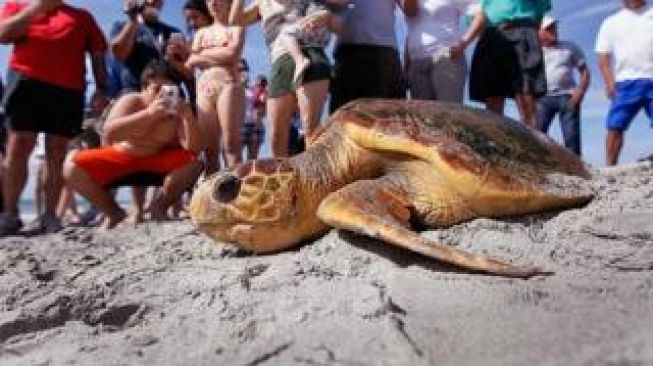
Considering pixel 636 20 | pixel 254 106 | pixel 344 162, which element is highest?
pixel 636 20

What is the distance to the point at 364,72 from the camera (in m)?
3.66

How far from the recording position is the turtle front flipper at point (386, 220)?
1903mm

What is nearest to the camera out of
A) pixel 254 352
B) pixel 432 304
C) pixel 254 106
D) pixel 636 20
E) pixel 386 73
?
pixel 254 352

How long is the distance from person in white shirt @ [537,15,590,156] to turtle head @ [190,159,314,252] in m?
3.50

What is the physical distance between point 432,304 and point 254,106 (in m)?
5.65

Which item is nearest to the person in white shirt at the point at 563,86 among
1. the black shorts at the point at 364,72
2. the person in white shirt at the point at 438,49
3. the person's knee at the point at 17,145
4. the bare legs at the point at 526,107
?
the bare legs at the point at 526,107

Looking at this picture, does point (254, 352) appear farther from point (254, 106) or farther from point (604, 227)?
point (254, 106)

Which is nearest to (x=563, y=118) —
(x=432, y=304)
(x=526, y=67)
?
(x=526, y=67)

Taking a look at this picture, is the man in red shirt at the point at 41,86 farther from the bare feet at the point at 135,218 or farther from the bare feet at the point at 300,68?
the bare feet at the point at 300,68

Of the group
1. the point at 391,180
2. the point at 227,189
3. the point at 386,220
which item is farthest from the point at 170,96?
the point at 386,220

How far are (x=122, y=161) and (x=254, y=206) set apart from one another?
6.17 ft

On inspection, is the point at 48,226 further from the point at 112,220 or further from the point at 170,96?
the point at 170,96

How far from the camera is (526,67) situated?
434 centimetres

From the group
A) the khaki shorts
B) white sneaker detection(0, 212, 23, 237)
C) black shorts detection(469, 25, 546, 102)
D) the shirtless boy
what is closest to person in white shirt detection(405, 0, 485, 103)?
black shorts detection(469, 25, 546, 102)
